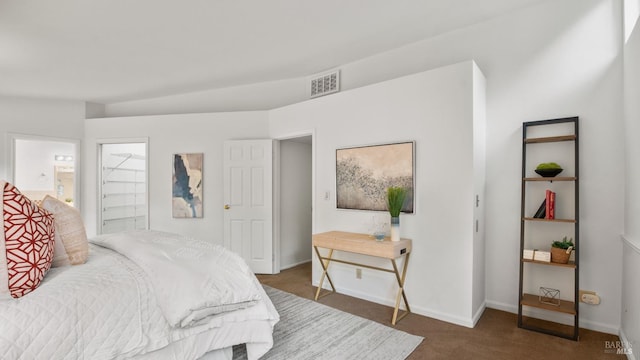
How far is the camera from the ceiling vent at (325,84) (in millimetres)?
4426

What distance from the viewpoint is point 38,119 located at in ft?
16.6

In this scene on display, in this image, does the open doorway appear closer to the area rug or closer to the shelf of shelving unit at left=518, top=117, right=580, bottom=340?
the area rug

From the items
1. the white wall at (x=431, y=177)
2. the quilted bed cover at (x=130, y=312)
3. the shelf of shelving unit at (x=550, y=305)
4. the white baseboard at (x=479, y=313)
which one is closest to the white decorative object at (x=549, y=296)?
the shelf of shelving unit at (x=550, y=305)

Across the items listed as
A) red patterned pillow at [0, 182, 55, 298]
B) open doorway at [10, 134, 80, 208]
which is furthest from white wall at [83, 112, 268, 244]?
red patterned pillow at [0, 182, 55, 298]

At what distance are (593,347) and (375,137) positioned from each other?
8.36ft

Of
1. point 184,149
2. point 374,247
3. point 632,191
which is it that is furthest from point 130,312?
point 184,149

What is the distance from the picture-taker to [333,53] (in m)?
3.94

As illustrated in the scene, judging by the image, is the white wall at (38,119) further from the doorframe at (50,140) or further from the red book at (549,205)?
the red book at (549,205)

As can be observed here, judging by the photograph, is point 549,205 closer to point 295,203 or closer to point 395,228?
point 395,228

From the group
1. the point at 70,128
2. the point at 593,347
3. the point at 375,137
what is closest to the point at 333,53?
the point at 375,137

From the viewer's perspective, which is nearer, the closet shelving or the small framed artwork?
the small framed artwork

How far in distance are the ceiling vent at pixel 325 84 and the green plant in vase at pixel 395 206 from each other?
201 centimetres

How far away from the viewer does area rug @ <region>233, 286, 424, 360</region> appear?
92.0 inches

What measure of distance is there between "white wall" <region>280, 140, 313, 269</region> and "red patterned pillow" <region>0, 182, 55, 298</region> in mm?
3251
